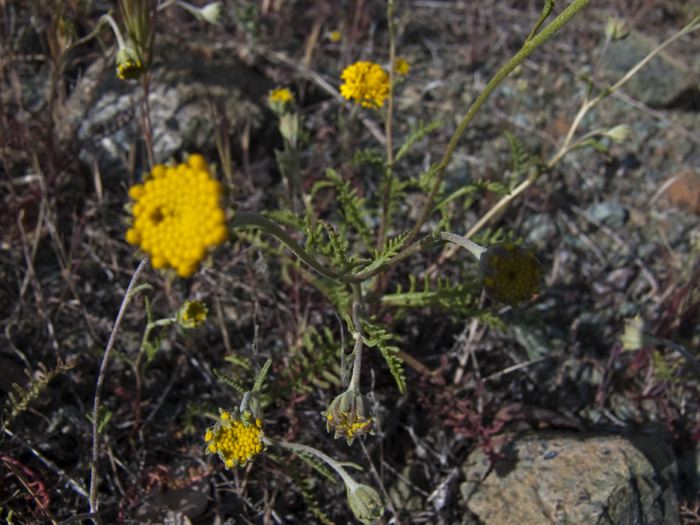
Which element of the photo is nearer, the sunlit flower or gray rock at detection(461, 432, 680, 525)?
gray rock at detection(461, 432, 680, 525)

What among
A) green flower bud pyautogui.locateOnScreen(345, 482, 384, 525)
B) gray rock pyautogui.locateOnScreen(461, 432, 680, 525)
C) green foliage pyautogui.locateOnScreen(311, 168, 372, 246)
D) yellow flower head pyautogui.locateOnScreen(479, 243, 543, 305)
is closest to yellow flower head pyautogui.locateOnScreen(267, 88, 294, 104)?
green foliage pyautogui.locateOnScreen(311, 168, 372, 246)

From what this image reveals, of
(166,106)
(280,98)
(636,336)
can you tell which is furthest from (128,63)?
(636,336)

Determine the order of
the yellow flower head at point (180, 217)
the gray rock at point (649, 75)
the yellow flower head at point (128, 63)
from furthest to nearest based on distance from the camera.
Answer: the gray rock at point (649, 75)
the yellow flower head at point (128, 63)
the yellow flower head at point (180, 217)

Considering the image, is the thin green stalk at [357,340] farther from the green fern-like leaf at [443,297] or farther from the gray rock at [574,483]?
the gray rock at [574,483]

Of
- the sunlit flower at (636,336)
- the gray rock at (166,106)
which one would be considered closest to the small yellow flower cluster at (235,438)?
the sunlit flower at (636,336)

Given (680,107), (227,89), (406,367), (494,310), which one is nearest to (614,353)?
(494,310)

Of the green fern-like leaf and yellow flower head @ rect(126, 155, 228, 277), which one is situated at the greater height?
yellow flower head @ rect(126, 155, 228, 277)

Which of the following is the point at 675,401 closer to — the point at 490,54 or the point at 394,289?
the point at 394,289

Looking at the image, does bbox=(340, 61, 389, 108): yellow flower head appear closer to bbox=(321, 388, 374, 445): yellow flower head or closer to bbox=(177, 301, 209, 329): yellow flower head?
bbox=(177, 301, 209, 329): yellow flower head
